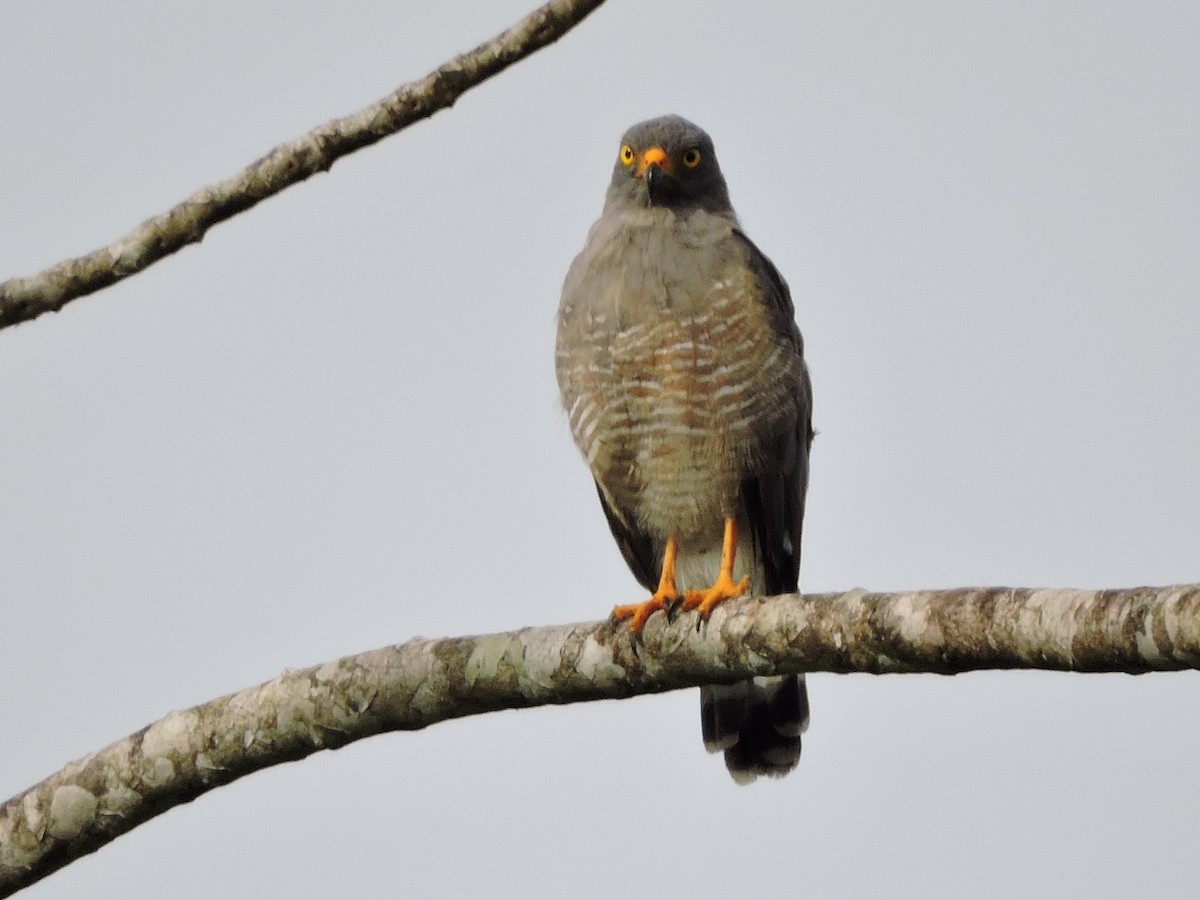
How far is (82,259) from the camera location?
164 inches

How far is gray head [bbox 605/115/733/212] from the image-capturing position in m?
6.39

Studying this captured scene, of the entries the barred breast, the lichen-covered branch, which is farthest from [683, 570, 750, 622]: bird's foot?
the lichen-covered branch

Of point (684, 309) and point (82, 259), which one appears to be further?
point (684, 309)

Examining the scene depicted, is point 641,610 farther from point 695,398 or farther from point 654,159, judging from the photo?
point 654,159

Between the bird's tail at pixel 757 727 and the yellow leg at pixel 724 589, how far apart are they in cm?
52

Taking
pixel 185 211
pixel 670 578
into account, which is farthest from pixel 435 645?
pixel 670 578

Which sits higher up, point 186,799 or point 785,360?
point 785,360

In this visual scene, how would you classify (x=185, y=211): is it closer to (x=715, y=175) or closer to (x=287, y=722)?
(x=287, y=722)

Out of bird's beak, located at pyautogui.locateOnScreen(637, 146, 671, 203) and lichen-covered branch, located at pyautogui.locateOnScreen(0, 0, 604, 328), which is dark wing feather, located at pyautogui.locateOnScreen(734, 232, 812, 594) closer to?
bird's beak, located at pyautogui.locateOnScreen(637, 146, 671, 203)

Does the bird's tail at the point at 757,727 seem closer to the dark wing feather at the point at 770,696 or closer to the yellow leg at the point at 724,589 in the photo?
the dark wing feather at the point at 770,696

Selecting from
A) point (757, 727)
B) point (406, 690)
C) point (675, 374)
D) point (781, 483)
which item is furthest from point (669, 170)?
point (406, 690)

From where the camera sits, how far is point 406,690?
408 centimetres

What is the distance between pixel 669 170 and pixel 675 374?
1.16 metres

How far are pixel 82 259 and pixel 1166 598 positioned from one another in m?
2.85
